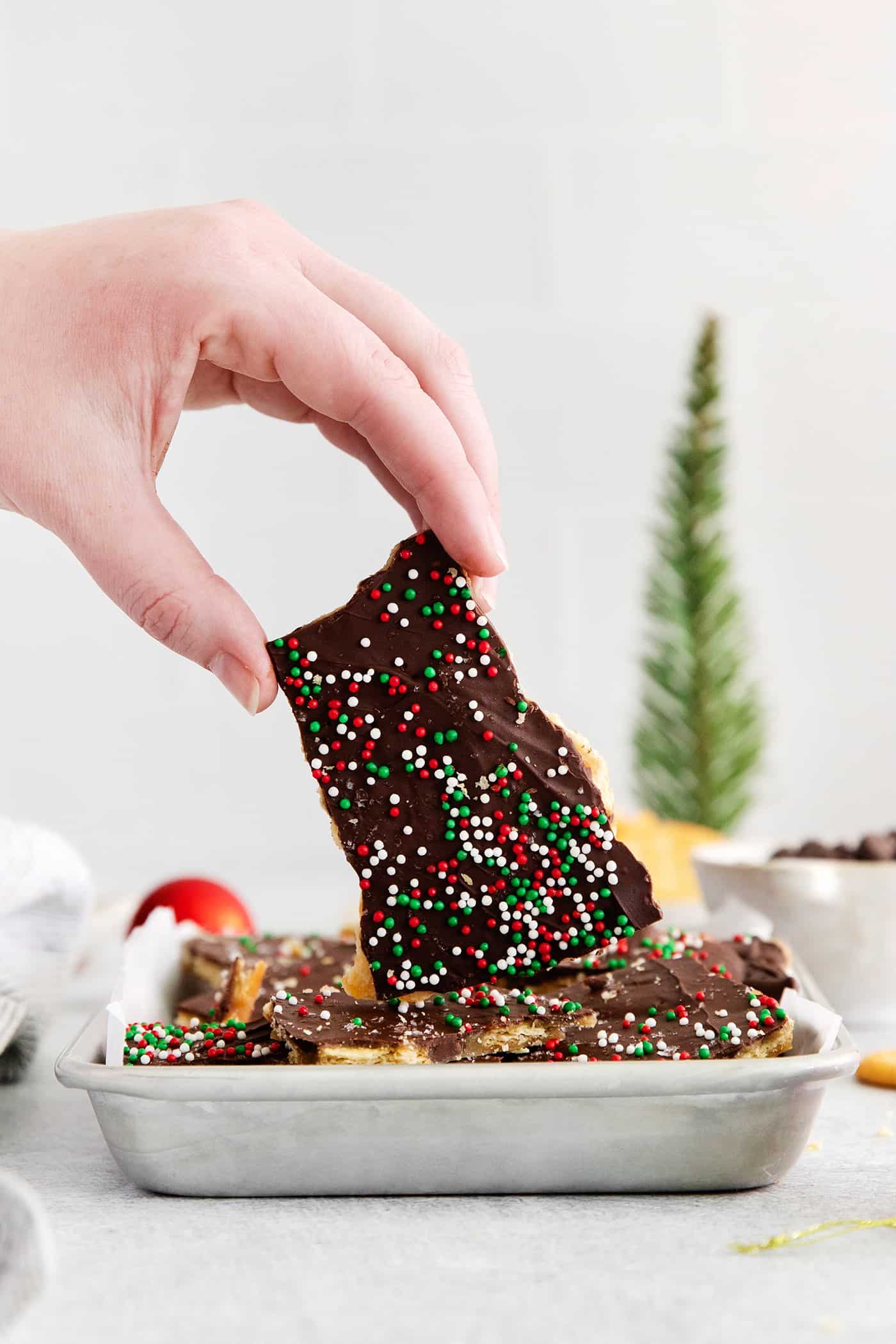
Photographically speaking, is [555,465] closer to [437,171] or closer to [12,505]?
[437,171]

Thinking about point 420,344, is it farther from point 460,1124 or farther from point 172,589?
point 460,1124

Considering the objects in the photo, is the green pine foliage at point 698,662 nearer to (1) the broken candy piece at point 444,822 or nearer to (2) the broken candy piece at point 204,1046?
(1) the broken candy piece at point 444,822

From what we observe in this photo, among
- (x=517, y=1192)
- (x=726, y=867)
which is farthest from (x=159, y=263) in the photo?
(x=726, y=867)

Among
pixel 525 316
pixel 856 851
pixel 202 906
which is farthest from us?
pixel 525 316

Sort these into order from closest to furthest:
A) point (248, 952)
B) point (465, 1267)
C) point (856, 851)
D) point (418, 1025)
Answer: point (465, 1267), point (418, 1025), point (248, 952), point (856, 851)

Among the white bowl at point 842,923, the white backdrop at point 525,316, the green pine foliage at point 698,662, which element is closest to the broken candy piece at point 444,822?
the white bowl at point 842,923

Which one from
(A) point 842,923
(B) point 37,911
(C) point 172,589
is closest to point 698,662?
(A) point 842,923

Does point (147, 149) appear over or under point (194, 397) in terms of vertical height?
over
